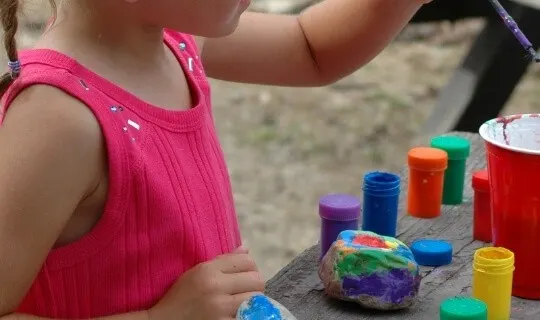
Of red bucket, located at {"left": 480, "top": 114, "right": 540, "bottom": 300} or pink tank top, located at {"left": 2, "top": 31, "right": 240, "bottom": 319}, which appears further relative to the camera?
red bucket, located at {"left": 480, "top": 114, "right": 540, "bottom": 300}

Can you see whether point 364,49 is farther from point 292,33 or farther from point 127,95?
point 127,95

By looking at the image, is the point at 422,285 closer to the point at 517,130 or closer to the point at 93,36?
the point at 517,130

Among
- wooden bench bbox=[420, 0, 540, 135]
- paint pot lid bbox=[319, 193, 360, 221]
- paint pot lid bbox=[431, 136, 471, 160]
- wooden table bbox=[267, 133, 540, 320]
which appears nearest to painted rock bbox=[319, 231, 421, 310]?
wooden table bbox=[267, 133, 540, 320]

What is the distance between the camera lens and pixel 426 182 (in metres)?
1.51

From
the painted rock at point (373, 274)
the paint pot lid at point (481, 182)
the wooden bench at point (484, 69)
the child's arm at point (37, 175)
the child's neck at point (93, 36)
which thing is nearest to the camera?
the child's arm at point (37, 175)

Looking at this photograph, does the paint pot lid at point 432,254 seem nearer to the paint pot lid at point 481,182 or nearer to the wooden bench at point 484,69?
the paint pot lid at point 481,182

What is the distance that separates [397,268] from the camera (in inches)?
47.7

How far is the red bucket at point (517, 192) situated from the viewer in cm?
123

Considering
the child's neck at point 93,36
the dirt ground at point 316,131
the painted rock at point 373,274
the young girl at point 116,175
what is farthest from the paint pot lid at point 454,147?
the dirt ground at point 316,131

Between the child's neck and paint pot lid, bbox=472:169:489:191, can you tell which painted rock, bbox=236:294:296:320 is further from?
paint pot lid, bbox=472:169:489:191

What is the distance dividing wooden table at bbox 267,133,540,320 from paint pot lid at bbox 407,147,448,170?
8 cm

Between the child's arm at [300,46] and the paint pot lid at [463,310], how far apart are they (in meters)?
0.38

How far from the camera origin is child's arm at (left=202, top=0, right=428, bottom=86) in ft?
4.41

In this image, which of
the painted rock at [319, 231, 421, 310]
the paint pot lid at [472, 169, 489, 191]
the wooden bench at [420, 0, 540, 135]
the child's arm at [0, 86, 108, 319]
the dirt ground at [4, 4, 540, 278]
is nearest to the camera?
the child's arm at [0, 86, 108, 319]
